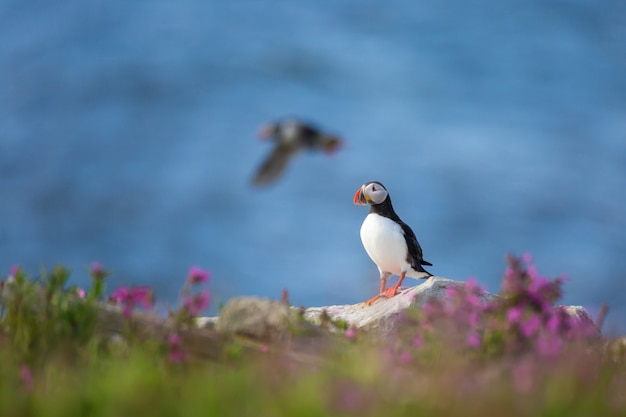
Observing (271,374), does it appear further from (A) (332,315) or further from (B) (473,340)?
(A) (332,315)

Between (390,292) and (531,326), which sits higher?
(390,292)

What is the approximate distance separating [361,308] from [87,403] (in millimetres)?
6167

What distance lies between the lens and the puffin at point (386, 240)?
10672 millimetres

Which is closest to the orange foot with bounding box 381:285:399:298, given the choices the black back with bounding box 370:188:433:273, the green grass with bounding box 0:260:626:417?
the black back with bounding box 370:188:433:273

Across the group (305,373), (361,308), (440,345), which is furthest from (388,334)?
(305,373)

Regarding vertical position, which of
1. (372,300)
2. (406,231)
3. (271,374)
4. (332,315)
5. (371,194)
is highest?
(371,194)

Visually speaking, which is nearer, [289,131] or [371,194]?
[289,131]

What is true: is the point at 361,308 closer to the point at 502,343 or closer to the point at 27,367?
the point at 502,343

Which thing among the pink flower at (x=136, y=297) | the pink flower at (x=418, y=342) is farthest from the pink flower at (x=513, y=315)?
the pink flower at (x=136, y=297)

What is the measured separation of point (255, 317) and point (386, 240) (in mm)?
3557

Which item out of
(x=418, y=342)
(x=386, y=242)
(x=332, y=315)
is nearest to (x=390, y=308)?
(x=332, y=315)

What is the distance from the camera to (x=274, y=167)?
243 inches

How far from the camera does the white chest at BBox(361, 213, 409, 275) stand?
35.0 feet

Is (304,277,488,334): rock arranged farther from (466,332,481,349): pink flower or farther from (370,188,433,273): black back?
(466,332,481,349): pink flower
